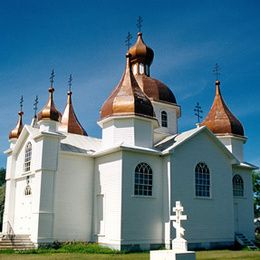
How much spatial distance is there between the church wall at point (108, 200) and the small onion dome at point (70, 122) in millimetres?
8482

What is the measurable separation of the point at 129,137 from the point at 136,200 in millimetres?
3250

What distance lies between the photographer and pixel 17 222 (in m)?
20.9

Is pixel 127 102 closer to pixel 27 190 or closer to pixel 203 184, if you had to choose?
pixel 203 184

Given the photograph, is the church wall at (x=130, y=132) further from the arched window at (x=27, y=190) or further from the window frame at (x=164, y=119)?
the window frame at (x=164, y=119)

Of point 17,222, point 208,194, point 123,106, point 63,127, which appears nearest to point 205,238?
point 208,194

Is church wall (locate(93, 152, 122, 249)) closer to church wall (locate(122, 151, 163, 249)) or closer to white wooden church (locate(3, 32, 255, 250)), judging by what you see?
white wooden church (locate(3, 32, 255, 250))

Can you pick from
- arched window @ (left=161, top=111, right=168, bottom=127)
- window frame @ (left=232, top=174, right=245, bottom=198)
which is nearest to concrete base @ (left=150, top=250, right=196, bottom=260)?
window frame @ (left=232, top=174, right=245, bottom=198)

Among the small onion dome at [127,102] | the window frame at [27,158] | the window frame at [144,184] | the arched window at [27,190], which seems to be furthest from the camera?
the window frame at [27,158]

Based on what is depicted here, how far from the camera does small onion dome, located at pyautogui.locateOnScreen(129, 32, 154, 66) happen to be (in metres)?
26.5

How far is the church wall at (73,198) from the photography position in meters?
18.7

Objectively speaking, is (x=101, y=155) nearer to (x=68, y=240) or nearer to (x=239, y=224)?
(x=68, y=240)

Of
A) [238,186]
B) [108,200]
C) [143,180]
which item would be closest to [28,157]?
[108,200]

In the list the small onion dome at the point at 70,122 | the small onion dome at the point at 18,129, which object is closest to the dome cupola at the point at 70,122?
the small onion dome at the point at 70,122

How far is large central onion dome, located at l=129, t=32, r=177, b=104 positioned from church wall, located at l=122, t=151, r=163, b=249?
722cm
